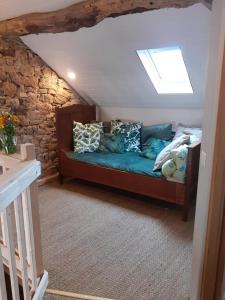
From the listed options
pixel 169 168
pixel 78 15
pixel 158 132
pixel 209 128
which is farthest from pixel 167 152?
pixel 78 15

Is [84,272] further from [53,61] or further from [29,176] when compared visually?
[53,61]

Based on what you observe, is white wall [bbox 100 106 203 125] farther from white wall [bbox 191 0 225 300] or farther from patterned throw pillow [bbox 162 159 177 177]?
white wall [bbox 191 0 225 300]

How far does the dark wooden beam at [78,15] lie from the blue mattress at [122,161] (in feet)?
5.58

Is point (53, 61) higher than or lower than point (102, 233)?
higher

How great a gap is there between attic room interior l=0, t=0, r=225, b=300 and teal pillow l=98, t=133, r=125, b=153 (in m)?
0.02

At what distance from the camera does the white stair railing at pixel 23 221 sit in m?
1.28

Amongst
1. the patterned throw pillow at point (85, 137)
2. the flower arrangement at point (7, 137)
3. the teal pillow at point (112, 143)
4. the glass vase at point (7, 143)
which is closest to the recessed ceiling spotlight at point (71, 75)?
the patterned throw pillow at point (85, 137)

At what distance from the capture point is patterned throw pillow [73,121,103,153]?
12.8 ft

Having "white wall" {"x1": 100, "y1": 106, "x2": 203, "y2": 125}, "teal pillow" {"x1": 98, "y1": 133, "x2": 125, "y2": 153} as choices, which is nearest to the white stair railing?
"teal pillow" {"x1": 98, "y1": 133, "x2": 125, "y2": 153}

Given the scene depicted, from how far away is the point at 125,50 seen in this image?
2.98 metres

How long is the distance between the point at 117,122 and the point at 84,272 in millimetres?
2476

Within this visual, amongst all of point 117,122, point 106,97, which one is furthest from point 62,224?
point 106,97

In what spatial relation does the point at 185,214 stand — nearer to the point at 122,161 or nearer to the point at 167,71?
the point at 122,161

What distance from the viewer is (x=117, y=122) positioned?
4074mm
